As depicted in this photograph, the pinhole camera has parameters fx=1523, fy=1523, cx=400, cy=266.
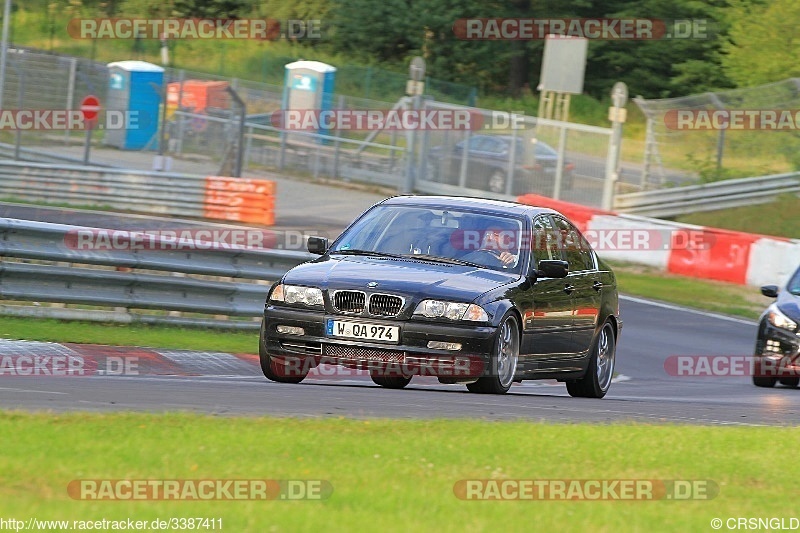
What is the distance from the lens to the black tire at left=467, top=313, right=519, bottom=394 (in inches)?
432

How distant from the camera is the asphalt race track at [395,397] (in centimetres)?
881

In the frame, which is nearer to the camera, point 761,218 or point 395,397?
point 395,397

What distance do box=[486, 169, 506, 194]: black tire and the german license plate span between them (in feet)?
78.3

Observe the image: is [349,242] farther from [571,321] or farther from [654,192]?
[654,192]

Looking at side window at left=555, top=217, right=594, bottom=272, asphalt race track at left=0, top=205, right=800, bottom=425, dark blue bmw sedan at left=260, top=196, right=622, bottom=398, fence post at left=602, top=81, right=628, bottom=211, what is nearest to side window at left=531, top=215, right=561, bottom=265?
dark blue bmw sedan at left=260, top=196, right=622, bottom=398

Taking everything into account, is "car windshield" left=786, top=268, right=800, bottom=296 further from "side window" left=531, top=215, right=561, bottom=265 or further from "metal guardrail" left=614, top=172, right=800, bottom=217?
"metal guardrail" left=614, top=172, right=800, bottom=217

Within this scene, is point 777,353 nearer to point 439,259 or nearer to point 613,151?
point 439,259

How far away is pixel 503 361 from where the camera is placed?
1123 cm

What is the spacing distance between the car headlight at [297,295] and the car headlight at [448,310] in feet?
2.41

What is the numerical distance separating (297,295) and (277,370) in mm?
757

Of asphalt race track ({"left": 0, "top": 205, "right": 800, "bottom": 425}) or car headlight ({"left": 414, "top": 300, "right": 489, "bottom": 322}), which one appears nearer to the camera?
asphalt race track ({"left": 0, "top": 205, "right": 800, "bottom": 425})

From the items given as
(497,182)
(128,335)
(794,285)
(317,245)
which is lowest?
(128,335)

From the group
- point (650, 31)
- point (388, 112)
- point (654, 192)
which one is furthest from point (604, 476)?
point (650, 31)

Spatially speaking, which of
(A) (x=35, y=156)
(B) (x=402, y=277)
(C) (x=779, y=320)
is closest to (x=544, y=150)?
(A) (x=35, y=156)
